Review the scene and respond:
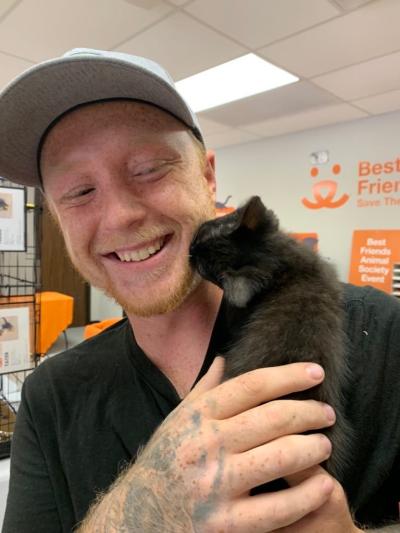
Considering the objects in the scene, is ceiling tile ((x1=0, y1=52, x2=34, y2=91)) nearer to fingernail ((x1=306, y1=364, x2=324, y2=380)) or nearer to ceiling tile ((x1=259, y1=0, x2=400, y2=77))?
ceiling tile ((x1=259, y1=0, x2=400, y2=77))

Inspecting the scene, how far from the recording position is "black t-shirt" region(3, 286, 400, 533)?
0.78 metres

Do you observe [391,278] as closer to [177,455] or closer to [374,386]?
[374,386]

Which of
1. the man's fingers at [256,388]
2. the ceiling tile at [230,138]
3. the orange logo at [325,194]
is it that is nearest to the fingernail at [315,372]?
the man's fingers at [256,388]

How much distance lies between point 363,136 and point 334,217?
0.99 metres

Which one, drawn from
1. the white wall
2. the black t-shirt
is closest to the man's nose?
the black t-shirt

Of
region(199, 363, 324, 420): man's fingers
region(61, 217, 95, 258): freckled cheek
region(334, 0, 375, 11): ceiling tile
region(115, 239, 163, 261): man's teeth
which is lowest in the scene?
region(199, 363, 324, 420): man's fingers

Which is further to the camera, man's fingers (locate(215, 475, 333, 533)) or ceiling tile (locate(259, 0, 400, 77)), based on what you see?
ceiling tile (locate(259, 0, 400, 77))

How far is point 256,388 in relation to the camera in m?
0.62

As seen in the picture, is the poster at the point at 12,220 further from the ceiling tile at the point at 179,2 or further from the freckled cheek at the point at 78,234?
the ceiling tile at the point at 179,2

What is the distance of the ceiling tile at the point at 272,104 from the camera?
4.00 meters

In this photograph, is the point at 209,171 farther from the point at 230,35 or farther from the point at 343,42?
the point at 343,42

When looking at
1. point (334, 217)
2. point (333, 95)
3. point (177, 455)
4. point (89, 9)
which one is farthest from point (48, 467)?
point (334, 217)

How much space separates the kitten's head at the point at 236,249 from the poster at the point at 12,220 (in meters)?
0.87

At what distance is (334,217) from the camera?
5199 millimetres
